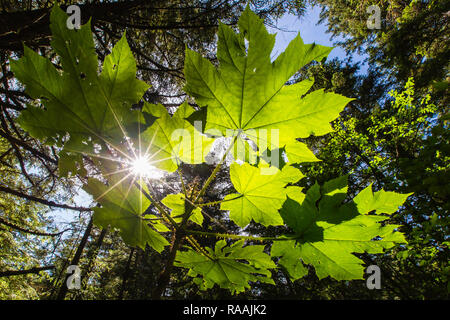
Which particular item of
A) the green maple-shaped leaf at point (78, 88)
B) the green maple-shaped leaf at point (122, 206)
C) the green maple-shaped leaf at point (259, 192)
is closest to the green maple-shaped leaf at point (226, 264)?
the green maple-shaped leaf at point (259, 192)

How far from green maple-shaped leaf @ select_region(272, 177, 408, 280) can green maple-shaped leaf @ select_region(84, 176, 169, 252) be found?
0.53 metres

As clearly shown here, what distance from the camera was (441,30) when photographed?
8.46m

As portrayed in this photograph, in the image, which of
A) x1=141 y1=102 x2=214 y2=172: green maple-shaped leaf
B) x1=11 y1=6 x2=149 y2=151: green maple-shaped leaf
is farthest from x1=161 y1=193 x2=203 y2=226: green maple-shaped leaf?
x1=11 y1=6 x2=149 y2=151: green maple-shaped leaf

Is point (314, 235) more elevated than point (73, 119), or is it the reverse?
point (73, 119)

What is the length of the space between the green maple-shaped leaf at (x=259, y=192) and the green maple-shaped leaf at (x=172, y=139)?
16cm

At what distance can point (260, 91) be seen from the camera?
0.80 meters

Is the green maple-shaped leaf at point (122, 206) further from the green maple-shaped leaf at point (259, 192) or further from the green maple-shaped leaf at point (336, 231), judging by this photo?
the green maple-shaped leaf at point (336, 231)

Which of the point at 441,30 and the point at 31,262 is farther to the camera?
the point at 31,262

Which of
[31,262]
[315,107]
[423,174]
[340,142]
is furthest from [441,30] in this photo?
[31,262]

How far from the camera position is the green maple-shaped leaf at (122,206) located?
2.36 ft

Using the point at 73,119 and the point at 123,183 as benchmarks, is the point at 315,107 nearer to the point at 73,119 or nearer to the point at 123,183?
the point at 123,183

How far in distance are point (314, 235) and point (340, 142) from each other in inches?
377

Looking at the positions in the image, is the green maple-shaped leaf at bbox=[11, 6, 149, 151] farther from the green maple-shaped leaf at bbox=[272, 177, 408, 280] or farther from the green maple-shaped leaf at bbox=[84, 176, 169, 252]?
the green maple-shaped leaf at bbox=[272, 177, 408, 280]
